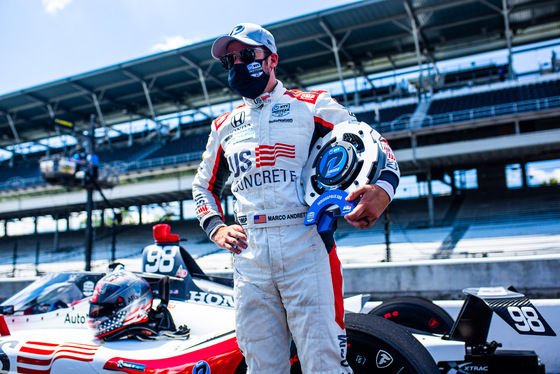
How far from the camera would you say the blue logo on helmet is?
5.80 feet

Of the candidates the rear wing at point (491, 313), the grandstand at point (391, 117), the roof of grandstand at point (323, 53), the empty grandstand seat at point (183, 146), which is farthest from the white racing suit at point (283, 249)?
the empty grandstand seat at point (183, 146)

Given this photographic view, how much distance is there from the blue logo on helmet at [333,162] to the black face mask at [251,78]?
53cm

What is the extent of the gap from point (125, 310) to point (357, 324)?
7.00ft

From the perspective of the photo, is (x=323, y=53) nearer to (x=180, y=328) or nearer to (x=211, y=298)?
(x=211, y=298)

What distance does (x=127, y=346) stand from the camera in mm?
3320

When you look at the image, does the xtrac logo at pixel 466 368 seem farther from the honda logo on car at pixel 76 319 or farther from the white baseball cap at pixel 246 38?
the honda logo on car at pixel 76 319

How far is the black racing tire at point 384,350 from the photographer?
208cm

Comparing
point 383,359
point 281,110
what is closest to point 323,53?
point 281,110

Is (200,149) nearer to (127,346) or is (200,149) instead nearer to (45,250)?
(45,250)

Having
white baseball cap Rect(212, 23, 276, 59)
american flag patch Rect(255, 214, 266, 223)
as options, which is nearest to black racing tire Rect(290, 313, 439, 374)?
american flag patch Rect(255, 214, 266, 223)

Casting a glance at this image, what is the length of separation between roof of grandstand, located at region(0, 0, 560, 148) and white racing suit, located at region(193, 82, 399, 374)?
64.7ft

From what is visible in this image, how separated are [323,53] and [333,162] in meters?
23.2

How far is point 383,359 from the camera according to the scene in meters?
2.15

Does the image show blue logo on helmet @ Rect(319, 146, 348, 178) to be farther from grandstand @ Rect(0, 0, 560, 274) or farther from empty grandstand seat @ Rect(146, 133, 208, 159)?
empty grandstand seat @ Rect(146, 133, 208, 159)
